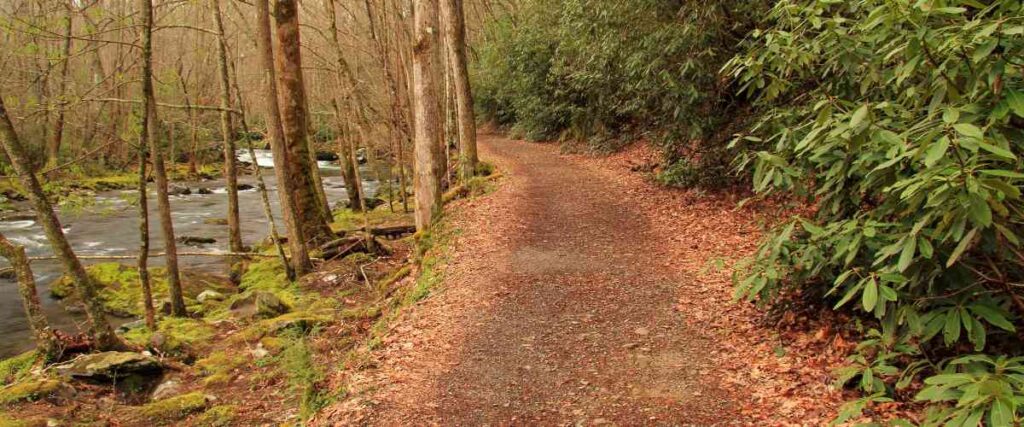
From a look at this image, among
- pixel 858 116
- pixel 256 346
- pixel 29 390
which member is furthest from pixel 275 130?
pixel 858 116

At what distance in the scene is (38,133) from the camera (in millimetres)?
24516

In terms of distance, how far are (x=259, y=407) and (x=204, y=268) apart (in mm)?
9686

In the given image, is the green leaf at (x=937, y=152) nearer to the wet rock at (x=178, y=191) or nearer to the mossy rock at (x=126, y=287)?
the mossy rock at (x=126, y=287)

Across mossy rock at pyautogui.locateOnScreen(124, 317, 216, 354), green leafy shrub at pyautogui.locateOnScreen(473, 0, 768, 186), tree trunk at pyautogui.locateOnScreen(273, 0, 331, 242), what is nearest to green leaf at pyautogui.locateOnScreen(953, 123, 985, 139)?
green leafy shrub at pyautogui.locateOnScreen(473, 0, 768, 186)

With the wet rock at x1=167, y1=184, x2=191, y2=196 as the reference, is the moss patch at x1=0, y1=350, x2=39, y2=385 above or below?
below

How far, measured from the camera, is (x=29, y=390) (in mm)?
6535

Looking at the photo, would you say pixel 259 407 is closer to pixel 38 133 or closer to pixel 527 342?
pixel 527 342

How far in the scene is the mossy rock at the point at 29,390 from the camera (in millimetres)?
6399

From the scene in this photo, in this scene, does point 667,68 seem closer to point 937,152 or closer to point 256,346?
point 256,346

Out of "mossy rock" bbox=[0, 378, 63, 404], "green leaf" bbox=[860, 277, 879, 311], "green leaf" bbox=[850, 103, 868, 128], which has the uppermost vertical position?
"green leaf" bbox=[850, 103, 868, 128]

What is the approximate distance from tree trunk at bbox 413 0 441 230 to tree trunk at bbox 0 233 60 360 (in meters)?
5.81

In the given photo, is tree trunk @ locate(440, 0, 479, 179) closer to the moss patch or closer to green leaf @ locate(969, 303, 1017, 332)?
the moss patch

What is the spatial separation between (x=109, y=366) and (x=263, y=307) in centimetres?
284

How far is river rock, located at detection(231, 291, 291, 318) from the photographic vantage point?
9859 millimetres
